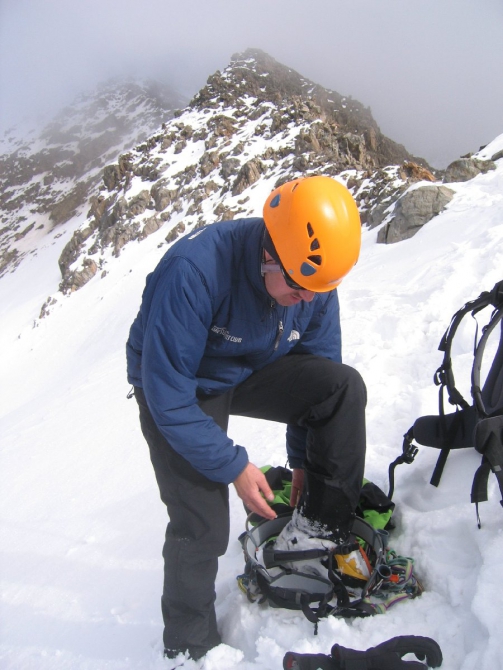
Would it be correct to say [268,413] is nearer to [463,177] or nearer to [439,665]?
[439,665]

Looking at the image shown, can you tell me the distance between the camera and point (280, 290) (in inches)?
80.1

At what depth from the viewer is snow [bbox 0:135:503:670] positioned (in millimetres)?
1879

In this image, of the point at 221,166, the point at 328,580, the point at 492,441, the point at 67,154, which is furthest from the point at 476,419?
the point at 67,154

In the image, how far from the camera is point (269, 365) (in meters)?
2.41

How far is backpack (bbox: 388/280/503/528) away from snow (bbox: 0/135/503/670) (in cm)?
13

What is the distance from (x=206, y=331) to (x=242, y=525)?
5.23 feet

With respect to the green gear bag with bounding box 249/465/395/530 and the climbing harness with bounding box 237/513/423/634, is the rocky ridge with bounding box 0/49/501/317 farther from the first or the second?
the climbing harness with bounding box 237/513/423/634

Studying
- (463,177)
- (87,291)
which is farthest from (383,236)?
(87,291)

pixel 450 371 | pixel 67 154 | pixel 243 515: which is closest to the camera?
pixel 450 371

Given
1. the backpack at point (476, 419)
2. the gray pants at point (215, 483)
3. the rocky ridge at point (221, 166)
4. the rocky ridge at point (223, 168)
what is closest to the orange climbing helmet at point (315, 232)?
the gray pants at point (215, 483)

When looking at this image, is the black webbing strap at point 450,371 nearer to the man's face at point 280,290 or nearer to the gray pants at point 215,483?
the gray pants at point 215,483

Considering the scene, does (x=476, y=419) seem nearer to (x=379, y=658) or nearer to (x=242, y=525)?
(x=379, y=658)

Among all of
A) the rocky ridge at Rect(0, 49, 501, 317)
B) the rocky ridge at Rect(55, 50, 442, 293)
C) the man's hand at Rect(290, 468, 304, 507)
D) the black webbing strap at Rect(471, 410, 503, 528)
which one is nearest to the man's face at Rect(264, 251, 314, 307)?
the black webbing strap at Rect(471, 410, 503, 528)

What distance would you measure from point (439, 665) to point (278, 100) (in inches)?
1826
